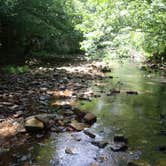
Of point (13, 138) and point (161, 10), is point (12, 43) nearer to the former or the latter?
point (161, 10)

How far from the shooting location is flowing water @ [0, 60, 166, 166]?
5.40 metres

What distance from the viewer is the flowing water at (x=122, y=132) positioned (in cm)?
540

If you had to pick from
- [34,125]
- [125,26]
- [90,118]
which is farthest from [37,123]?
[125,26]

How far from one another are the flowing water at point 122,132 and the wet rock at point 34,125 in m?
0.38

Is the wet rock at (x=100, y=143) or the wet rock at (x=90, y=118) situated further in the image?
the wet rock at (x=90, y=118)

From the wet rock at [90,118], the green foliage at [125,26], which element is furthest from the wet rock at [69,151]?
the green foliage at [125,26]

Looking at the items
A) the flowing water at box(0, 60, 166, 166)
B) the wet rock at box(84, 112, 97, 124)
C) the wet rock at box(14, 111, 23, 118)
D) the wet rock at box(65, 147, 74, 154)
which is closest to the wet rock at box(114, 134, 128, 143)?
the flowing water at box(0, 60, 166, 166)

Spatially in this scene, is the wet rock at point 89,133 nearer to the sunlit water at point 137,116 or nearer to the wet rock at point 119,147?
the sunlit water at point 137,116

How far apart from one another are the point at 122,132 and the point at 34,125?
1815 millimetres

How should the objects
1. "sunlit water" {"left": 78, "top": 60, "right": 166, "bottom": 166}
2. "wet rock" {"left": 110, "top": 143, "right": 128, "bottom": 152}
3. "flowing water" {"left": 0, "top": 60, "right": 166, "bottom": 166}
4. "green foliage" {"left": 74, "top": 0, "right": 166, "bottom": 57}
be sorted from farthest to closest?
"green foliage" {"left": 74, "top": 0, "right": 166, "bottom": 57}
"sunlit water" {"left": 78, "top": 60, "right": 166, "bottom": 166}
"wet rock" {"left": 110, "top": 143, "right": 128, "bottom": 152}
"flowing water" {"left": 0, "top": 60, "right": 166, "bottom": 166}

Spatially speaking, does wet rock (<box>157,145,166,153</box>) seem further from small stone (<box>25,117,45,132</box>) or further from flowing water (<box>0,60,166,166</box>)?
small stone (<box>25,117,45,132</box>)

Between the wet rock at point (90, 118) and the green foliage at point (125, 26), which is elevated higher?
the green foliage at point (125, 26)

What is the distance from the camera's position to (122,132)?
681 cm

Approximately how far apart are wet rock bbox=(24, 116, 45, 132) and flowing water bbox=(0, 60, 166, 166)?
1.24ft
